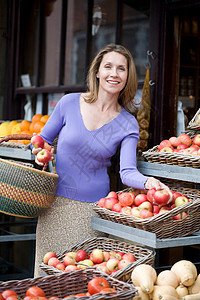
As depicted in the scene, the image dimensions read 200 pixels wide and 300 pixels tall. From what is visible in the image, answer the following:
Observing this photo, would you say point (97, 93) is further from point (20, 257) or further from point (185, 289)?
point (20, 257)

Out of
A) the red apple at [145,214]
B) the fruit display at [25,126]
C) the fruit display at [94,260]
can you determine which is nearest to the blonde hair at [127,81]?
the red apple at [145,214]

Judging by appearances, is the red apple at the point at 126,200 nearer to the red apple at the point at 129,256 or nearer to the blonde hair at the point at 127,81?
the red apple at the point at 129,256

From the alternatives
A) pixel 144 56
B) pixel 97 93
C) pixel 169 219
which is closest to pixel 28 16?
pixel 144 56

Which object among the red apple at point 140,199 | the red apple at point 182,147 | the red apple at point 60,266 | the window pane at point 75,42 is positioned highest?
the window pane at point 75,42

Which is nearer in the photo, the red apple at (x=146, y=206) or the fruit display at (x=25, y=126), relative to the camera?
the red apple at (x=146, y=206)

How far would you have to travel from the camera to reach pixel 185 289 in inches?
83.0

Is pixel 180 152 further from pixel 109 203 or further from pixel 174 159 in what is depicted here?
pixel 109 203

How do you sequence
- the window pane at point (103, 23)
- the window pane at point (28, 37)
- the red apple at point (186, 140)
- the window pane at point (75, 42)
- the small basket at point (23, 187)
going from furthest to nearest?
the window pane at point (28, 37) → the window pane at point (75, 42) → the window pane at point (103, 23) → the red apple at point (186, 140) → the small basket at point (23, 187)

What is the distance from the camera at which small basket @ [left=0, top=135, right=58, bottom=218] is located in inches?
99.8

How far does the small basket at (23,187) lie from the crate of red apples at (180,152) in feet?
2.23

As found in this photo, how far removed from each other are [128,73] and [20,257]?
8.74 ft

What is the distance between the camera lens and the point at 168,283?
210cm

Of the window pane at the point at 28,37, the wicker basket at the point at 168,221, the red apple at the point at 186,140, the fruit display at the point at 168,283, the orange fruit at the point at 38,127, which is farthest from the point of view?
the window pane at the point at 28,37

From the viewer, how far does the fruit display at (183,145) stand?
2890 millimetres
